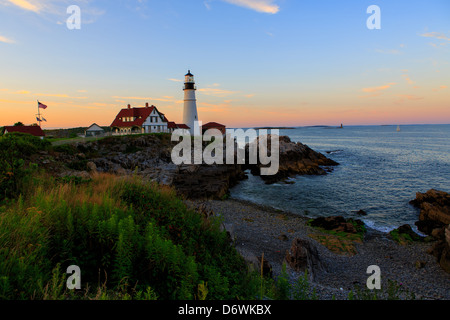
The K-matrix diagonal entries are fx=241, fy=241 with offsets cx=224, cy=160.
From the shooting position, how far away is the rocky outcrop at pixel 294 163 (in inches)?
1387

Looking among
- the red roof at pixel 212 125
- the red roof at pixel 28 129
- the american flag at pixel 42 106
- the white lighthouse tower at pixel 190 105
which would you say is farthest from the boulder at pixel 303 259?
the red roof at pixel 212 125

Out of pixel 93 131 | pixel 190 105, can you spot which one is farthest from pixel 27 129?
pixel 190 105

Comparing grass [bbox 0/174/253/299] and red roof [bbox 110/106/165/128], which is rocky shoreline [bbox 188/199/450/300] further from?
red roof [bbox 110/106/165/128]

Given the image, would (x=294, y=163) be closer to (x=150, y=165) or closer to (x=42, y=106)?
(x=150, y=165)

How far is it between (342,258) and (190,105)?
50531 mm

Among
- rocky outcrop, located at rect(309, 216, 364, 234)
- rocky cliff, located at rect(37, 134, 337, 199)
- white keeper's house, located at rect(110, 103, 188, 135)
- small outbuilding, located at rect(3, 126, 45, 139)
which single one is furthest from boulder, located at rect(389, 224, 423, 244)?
white keeper's house, located at rect(110, 103, 188, 135)

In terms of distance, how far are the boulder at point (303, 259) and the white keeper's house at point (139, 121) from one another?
155 ft

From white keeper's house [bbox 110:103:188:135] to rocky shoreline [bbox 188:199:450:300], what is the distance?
39.4 meters

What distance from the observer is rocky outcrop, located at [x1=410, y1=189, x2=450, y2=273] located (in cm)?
1203

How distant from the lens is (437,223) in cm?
1717

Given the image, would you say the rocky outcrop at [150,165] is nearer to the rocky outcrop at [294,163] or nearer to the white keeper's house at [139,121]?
the rocky outcrop at [294,163]

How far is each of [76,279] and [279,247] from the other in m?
11.3

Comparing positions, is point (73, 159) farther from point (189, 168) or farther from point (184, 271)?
point (184, 271)

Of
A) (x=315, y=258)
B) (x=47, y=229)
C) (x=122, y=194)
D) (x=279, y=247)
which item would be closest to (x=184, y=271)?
(x=47, y=229)
